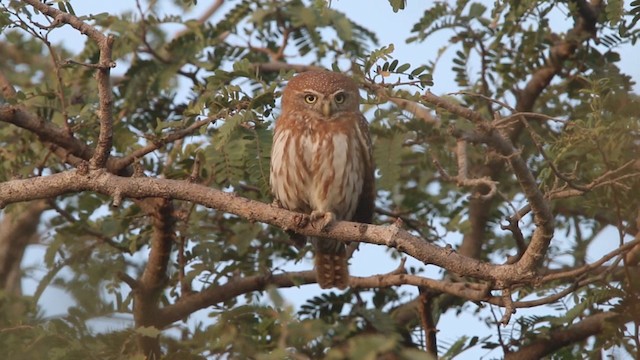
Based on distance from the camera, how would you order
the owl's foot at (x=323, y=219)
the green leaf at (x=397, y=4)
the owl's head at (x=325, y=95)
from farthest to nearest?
the owl's head at (x=325, y=95), the owl's foot at (x=323, y=219), the green leaf at (x=397, y=4)

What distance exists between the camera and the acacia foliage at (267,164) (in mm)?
4383

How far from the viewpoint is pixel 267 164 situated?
5.37 m

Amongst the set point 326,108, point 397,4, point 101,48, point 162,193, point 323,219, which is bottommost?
point 162,193

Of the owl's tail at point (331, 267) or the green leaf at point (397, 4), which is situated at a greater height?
the green leaf at point (397, 4)

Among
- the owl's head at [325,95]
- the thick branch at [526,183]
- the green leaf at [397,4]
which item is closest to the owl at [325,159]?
the owl's head at [325,95]

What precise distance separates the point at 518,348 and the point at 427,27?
1994 millimetres

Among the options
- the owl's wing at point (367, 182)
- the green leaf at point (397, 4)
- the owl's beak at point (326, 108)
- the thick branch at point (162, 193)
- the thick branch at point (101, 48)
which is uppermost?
the owl's beak at point (326, 108)

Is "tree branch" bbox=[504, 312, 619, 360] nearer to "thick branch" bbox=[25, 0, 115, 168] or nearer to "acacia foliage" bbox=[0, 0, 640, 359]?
"acacia foliage" bbox=[0, 0, 640, 359]

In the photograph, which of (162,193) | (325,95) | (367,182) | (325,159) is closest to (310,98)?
(325,95)

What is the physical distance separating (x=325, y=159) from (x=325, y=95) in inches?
18.3

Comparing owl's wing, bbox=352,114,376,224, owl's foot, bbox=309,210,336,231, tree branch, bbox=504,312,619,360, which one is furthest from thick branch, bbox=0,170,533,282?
tree branch, bbox=504,312,619,360

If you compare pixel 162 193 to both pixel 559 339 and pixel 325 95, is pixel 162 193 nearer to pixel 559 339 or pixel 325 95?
pixel 325 95

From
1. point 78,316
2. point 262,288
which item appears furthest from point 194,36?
point 78,316

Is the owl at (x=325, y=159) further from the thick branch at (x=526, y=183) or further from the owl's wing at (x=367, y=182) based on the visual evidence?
the thick branch at (x=526, y=183)
